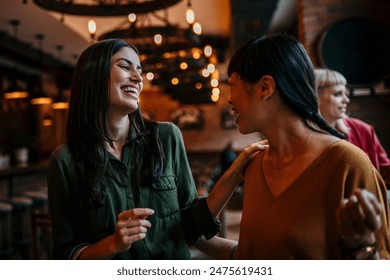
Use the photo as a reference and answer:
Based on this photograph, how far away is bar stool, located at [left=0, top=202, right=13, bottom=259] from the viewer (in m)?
3.11

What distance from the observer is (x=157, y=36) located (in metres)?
2.37

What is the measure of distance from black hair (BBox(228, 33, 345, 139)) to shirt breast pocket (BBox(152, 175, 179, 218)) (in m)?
0.32

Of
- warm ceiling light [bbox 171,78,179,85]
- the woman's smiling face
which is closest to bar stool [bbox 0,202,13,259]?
warm ceiling light [bbox 171,78,179,85]

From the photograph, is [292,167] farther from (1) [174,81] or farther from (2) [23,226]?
(2) [23,226]

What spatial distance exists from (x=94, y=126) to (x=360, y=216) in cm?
61

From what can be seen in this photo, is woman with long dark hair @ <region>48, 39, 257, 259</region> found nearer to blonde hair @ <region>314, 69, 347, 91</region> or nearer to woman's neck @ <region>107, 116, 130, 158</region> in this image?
woman's neck @ <region>107, 116, 130, 158</region>

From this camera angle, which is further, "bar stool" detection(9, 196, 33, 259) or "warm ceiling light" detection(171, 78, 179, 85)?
"warm ceiling light" detection(171, 78, 179, 85)

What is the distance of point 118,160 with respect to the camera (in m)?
0.88

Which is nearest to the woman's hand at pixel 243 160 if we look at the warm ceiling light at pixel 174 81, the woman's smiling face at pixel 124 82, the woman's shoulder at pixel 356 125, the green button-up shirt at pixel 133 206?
the green button-up shirt at pixel 133 206

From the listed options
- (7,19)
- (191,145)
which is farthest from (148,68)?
(191,145)

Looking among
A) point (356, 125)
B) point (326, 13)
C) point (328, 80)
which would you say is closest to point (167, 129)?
point (328, 80)
